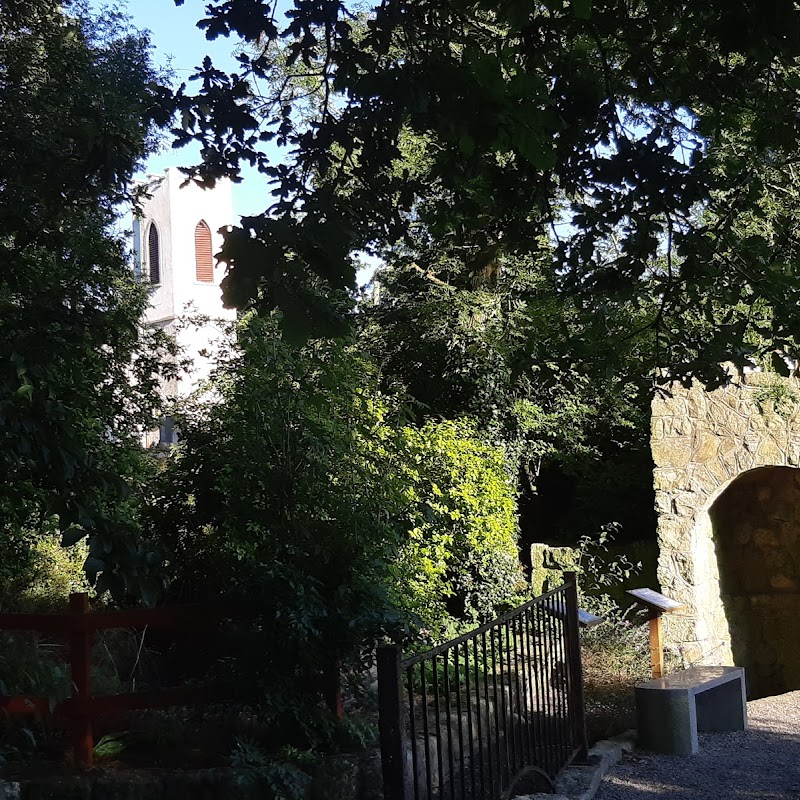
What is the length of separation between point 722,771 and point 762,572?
6201mm

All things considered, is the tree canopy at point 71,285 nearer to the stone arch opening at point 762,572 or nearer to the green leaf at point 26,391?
the green leaf at point 26,391

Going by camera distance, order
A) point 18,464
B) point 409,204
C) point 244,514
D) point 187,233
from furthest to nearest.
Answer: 1. point 187,233
2. point 244,514
3. point 409,204
4. point 18,464

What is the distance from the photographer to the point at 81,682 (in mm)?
5500

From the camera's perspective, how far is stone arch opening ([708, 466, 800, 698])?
11.5 meters

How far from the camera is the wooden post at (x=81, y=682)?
542 cm

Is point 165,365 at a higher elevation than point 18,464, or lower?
higher

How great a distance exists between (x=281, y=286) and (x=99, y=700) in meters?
3.45

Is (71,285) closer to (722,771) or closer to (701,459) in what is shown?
(722,771)

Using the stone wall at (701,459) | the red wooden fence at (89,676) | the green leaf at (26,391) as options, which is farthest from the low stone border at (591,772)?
the stone wall at (701,459)

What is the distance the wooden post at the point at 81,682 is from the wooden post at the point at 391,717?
8.29 feet

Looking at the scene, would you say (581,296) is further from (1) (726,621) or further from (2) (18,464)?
(1) (726,621)

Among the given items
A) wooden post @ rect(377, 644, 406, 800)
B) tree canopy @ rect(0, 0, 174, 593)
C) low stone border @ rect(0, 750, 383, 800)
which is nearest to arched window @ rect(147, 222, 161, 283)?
tree canopy @ rect(0, 0, 174, 593)

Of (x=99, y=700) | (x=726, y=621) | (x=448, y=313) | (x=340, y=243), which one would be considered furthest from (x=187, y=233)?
(x=340, y=243)

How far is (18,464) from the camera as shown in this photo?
12.1 feet
